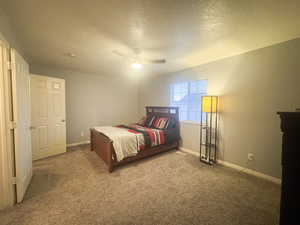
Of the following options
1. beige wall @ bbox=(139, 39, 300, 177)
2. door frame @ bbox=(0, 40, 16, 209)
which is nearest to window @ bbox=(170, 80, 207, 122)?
beige wall @ bbox=(139, 39, 300, 177)

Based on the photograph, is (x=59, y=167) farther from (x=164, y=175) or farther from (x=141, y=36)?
(x=141, y=36)

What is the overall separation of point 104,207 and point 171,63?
3.31 metres

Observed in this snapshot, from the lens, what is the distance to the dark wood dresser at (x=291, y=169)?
934mm

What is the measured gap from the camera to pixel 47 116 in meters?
3.36

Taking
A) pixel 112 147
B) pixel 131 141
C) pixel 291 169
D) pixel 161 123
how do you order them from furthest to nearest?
pixel 161 123 < pixel 131 141 < pixel 112 147 < pixel 291 169

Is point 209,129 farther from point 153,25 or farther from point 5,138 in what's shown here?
point 5,138

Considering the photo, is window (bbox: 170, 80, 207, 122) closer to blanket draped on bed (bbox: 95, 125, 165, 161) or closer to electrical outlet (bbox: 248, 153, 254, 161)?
blanket draped on bed (bbox: 95, 125, 165, 161)

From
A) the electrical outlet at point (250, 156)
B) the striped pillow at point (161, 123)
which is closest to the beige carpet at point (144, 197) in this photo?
the electrical outlet at point (250, 156)

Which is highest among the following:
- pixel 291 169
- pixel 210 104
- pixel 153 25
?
pixel 153 25

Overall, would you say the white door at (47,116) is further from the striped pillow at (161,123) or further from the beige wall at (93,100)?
the striped pillow at (161,123)

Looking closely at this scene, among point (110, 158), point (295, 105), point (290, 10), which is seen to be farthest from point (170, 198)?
point (290, 10)

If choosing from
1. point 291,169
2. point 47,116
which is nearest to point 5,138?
point 47,116

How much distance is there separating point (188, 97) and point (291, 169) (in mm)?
3097

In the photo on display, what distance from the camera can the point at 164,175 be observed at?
2.56 m
